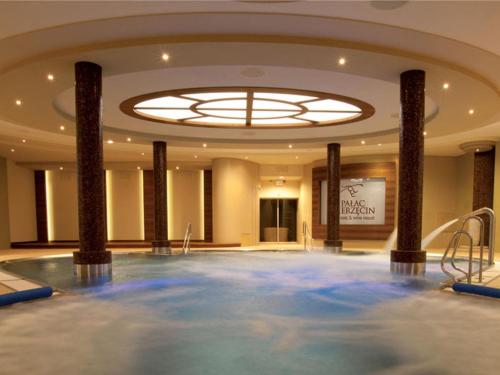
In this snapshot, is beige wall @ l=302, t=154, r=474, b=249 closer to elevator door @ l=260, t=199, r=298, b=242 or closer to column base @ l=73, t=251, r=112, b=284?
elevator door @ l=260, t=199, r=298, b=242

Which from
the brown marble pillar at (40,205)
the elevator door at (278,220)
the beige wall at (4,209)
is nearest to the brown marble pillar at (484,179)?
the elevator door at (278,220)

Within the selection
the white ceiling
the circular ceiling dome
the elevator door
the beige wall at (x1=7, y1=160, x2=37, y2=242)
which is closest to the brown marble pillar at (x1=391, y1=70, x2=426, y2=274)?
the white ceiling

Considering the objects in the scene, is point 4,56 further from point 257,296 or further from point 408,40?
point 408,40

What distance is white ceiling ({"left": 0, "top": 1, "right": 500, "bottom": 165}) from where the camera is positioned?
3.96 m

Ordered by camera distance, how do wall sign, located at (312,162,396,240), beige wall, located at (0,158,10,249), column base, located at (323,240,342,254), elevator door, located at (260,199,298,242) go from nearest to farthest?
column base, located at (323,240,342,254) < wall sign, located at (312,162,396,240) < beige wall, located at (0,158,10,249) < elevator door, located at (260,199,298,242)

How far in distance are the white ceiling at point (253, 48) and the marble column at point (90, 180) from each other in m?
0.52

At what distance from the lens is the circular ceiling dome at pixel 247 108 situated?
7.05 m

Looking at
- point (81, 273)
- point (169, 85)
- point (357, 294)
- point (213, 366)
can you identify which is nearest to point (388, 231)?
point (357, 294)

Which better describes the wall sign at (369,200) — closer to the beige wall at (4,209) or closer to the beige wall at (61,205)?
the beige wall at (61,205)

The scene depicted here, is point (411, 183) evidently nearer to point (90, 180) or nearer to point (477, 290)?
point (477, 290)

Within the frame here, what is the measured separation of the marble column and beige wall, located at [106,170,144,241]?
11.1 meters

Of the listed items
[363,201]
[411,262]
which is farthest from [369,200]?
[411,262]

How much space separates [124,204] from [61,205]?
9.61 feet

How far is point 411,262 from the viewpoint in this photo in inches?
235
